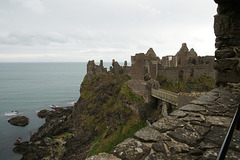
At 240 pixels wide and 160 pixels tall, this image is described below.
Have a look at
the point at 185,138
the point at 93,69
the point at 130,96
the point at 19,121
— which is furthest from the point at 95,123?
the point at 185,138

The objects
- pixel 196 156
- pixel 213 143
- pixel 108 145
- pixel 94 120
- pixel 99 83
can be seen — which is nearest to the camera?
pixel 196 156

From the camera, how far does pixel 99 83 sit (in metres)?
43.2

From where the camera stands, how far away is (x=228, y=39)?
6.49m

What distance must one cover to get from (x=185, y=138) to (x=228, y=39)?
16.8 ft

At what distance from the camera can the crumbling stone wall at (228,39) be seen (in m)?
6.21

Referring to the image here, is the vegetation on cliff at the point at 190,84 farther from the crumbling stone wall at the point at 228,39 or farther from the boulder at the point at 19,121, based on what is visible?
the boulder at the point at 19,121

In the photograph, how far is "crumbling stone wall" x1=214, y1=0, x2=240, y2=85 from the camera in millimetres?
6215

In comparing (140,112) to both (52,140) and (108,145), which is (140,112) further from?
(52,140)

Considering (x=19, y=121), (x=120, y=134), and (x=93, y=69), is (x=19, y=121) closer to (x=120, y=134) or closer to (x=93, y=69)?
(x=93, y=69)

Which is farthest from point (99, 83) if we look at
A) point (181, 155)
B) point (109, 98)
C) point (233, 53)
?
point (181, 155)

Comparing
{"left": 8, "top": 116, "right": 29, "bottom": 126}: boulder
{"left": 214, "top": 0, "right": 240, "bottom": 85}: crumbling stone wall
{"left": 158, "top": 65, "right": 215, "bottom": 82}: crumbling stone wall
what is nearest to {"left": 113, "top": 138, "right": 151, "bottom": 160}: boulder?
{"left": 214, "top": 0, "right": 240, "bottom": 85}: crumbling stone wall

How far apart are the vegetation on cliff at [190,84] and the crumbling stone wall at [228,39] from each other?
81.9 ft

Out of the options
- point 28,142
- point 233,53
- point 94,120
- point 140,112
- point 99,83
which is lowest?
point 28,142

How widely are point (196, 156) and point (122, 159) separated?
49.3 inches
